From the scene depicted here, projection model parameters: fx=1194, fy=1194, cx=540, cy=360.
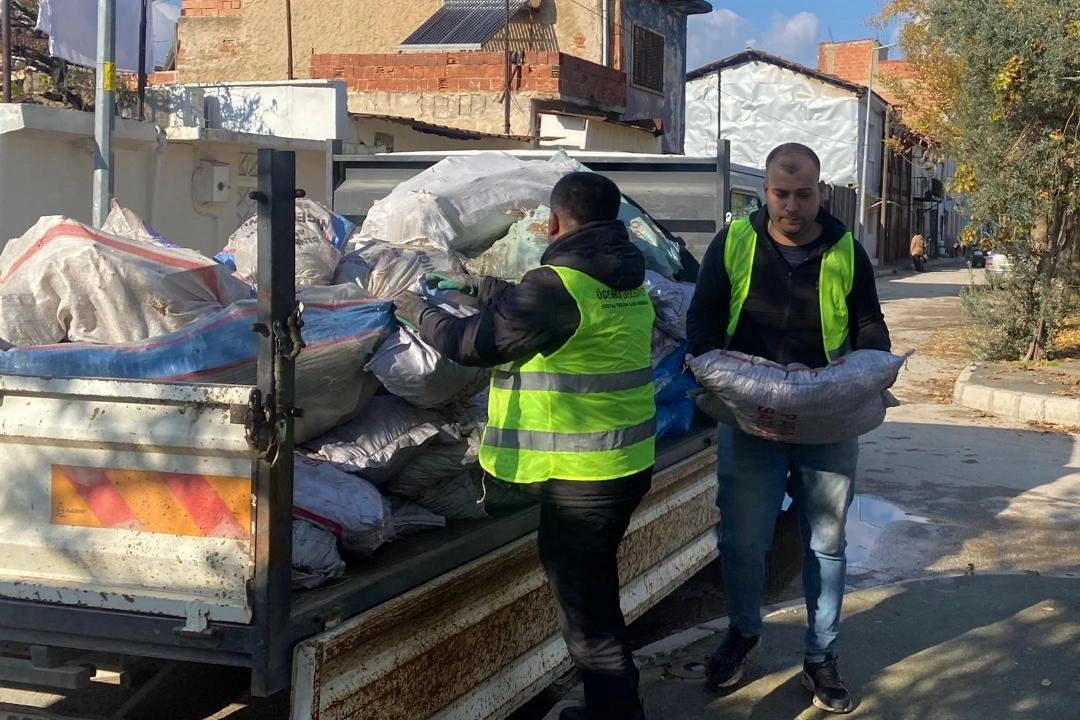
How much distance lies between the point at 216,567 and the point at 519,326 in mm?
902

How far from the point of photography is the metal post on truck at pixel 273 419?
96.3 inches

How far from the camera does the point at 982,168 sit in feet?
39.7

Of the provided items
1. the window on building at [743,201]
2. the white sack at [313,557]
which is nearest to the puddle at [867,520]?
the window on building at [743,201]

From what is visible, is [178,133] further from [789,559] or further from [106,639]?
[106,639]

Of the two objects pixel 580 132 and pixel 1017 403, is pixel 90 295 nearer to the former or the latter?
pixel 1017 403

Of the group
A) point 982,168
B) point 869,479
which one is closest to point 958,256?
point 982,168

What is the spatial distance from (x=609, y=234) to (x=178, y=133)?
1116cm

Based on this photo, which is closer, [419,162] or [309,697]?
[309,697]

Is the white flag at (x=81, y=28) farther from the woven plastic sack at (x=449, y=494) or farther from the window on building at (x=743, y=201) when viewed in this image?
the woven plastic sack at (x=449, y=494)

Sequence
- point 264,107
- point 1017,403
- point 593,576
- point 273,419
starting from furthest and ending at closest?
point 264,107 → point 1017,403 → point 593,576 → point 273,419

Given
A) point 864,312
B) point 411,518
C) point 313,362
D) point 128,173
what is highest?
point 128,173

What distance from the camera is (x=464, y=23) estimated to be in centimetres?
2212

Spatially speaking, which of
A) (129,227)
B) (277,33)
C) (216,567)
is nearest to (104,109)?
(129,227)

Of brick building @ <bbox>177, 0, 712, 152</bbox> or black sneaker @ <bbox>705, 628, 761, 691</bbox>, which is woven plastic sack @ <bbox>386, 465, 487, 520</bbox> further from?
brick building @ <bbox>177, 0, 712, 152</bbox>
